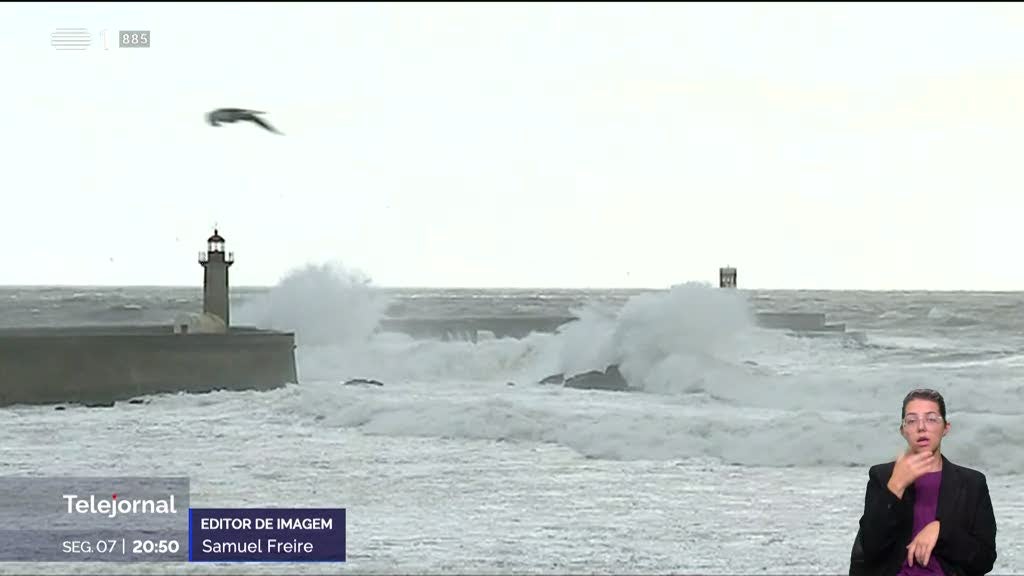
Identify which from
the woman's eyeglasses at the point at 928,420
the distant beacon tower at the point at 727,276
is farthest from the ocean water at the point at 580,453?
the distant beacon tower at the point at 727,276

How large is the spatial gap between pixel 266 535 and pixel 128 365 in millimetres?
11650

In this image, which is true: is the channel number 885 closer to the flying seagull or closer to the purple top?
the flying seagull

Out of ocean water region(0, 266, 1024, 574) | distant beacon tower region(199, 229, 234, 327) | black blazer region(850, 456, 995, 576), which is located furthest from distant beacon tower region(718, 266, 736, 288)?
black blazer region(850, 456, 995, 576)

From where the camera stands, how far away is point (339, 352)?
2978cm

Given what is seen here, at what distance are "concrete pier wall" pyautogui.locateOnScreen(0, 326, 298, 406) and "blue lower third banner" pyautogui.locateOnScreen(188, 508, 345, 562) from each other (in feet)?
32.8

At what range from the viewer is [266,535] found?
25.9 feet

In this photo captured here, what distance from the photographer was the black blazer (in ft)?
7.88

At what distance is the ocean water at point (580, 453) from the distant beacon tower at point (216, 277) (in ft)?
7.12

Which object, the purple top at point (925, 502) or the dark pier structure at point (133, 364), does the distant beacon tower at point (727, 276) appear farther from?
the purple top at point (925, 502)

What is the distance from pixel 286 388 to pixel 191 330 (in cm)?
244

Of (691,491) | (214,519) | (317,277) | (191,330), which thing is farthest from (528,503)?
(317,277)

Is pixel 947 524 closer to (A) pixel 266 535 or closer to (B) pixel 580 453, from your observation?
(A) pixel 266 535

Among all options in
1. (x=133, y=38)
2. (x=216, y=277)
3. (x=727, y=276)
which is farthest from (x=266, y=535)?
(x=727, y=276)

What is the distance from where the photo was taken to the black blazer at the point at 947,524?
7.88 ft
